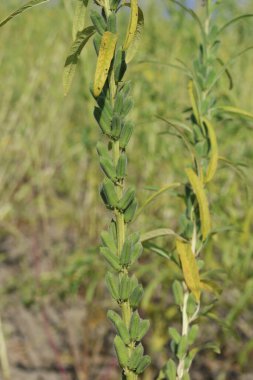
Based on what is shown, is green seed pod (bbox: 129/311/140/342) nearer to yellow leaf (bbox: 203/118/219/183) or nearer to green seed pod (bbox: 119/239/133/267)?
green seed pod (bbox: 119/239/133/267)

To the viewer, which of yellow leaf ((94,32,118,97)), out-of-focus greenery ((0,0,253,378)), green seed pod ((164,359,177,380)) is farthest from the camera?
out-of-focus greenery ((0,0,253,378))

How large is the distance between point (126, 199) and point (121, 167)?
3 cm

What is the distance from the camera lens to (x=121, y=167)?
59 cm

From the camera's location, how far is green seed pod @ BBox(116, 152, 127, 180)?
588mm

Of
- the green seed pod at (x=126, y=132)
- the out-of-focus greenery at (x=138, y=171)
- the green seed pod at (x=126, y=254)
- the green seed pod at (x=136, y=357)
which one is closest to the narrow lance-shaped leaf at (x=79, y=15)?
the green seed pod at (x=126, y=132)

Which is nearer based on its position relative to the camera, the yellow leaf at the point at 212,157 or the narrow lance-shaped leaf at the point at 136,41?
the narrow lance-shaped leaf at the point at 136,41

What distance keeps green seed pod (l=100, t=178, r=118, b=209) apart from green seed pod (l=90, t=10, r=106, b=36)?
0.14 meters

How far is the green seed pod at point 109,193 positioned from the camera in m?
0.59

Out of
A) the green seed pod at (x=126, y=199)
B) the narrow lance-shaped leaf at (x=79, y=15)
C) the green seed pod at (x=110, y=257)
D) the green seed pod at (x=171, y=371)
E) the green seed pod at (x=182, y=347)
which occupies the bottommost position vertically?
the green seed pod at (x=171, y=371)

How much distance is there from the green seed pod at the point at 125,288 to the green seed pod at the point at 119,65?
20 centimetres

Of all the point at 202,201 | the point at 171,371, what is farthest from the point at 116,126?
the point at 171,371

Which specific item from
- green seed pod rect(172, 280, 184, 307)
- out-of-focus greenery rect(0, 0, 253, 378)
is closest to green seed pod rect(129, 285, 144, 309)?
green seed pod rect(172, 280, 184, 307)

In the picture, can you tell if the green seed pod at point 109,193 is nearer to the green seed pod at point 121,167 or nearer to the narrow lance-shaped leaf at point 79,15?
the green seed pod at point 121,167

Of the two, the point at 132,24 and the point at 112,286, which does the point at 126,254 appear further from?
the point at 132,24
